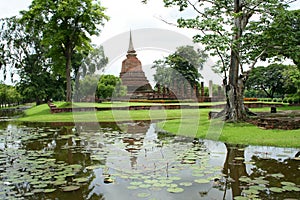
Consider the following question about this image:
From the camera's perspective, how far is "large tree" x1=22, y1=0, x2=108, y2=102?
25.2 metres

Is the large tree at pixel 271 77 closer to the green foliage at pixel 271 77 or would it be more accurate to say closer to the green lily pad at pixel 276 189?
the green foliage at pixel 271 77

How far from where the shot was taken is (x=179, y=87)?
52.8m

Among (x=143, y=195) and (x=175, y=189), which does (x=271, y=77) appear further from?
(x=143, y=195)

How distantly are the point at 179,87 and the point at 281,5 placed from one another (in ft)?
129

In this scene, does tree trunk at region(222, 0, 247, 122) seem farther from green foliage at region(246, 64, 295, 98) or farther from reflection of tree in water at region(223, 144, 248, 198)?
green foliage at region(246, 64, 295, 98)

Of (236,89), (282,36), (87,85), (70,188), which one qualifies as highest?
(87,85)

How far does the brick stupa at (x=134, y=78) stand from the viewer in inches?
1984

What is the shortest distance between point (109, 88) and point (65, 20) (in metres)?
19.6

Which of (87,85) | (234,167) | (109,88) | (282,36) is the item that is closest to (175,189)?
(234,167)

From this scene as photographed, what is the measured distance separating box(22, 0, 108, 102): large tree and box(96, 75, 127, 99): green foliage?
1720 centimetres

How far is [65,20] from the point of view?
2636 centimetres

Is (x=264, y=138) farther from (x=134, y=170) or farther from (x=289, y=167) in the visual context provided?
(x=134, y=170)

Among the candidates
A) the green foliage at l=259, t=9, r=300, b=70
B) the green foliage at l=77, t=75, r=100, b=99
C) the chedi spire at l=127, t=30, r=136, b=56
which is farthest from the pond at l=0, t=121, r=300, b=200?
the chedi spire at l=127, t=30, r=136, b=56

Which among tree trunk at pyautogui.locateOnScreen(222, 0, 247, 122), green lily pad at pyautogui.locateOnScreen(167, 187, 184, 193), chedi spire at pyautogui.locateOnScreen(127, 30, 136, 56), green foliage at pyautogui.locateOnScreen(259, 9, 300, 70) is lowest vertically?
green lily pad at pyautogui.locateOnScreen(167, 187, 184, 193)
